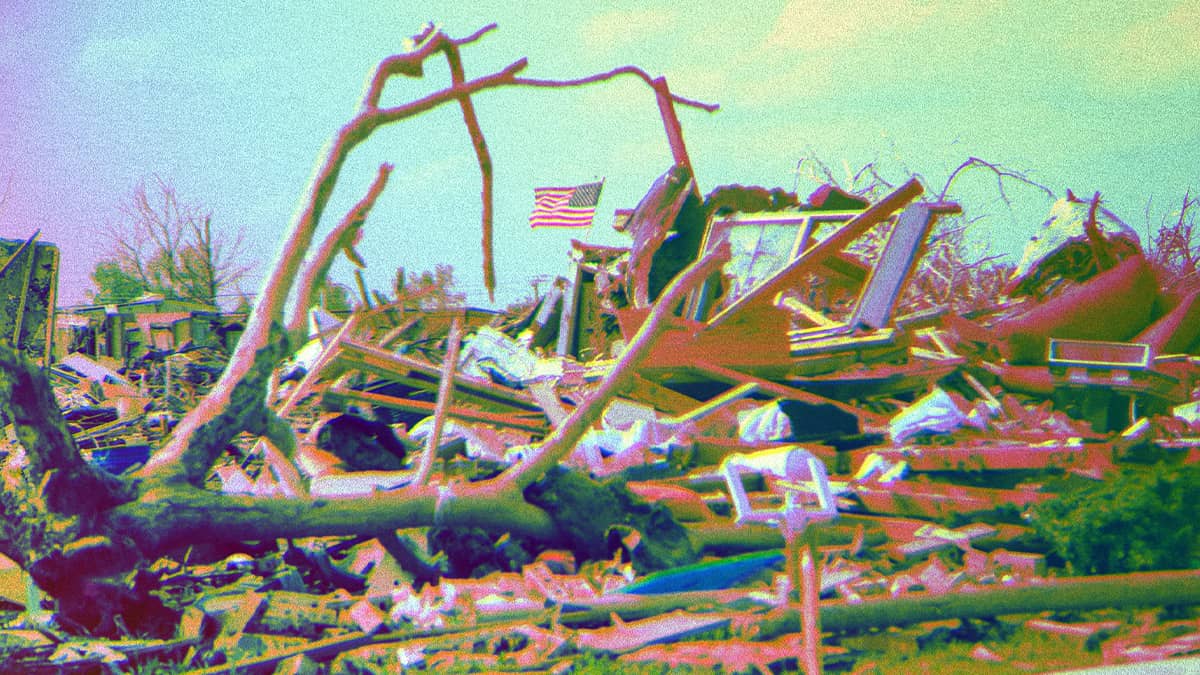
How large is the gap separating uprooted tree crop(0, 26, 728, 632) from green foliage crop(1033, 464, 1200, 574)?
2.20 meters

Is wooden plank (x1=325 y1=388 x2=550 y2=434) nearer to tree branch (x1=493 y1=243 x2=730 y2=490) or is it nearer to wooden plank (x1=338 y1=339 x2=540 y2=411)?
wooden plank (x1=338 y1=339 x2=540 y2=411)

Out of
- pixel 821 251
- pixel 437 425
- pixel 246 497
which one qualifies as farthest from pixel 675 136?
pixel 246 497

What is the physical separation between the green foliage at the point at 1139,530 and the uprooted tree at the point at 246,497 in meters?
2.20

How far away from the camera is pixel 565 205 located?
1402cm

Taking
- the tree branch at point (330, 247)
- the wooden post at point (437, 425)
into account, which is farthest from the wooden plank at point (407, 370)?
the tree branch at point (330, 247)

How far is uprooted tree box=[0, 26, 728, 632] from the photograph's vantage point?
160 inches

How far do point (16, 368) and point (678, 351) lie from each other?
17.2 ft

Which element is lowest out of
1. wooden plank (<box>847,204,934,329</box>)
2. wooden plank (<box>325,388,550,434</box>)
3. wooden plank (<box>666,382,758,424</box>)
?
wooden plank (<box>325,388,550,434</box>)

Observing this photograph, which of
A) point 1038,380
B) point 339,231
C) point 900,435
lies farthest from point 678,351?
point 339,231

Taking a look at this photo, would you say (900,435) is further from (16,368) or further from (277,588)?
(16,368)

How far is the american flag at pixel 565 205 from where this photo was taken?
13.7 m

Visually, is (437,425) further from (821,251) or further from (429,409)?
(821,251)

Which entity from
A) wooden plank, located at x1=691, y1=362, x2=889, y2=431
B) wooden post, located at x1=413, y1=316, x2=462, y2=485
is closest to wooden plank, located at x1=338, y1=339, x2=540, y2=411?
wooden plank, located at x1=691, y1=362, x2=889, y2=431

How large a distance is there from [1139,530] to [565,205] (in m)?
10.3
